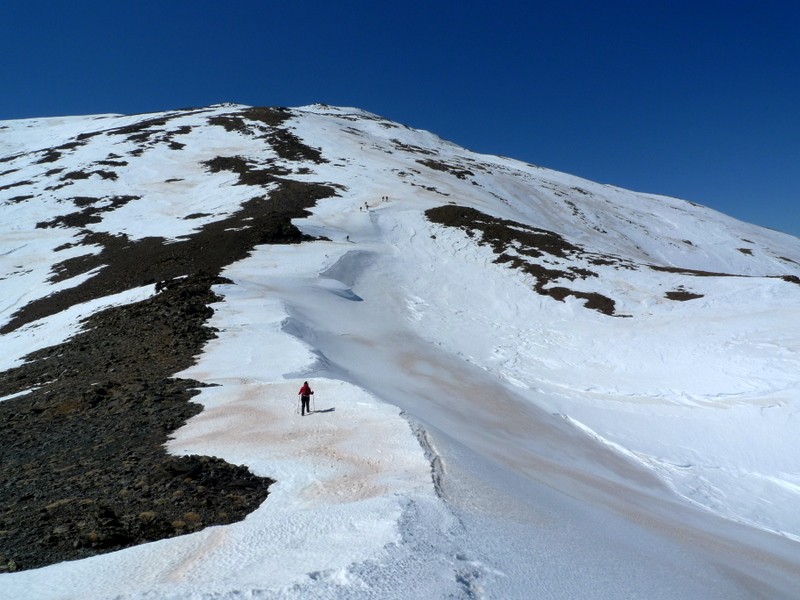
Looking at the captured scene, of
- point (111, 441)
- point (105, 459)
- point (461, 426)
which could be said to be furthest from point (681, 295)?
point (105, 459)

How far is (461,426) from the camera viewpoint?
13250 mm

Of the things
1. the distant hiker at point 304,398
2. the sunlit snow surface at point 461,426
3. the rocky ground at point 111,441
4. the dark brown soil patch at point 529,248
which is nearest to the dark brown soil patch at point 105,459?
the rocky ground at point 111,441

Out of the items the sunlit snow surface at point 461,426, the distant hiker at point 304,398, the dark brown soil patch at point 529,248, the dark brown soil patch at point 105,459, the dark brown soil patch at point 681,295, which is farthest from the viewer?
the dark brown soil patch at point 529,248

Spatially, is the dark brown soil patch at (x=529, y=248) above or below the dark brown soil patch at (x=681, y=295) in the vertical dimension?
above

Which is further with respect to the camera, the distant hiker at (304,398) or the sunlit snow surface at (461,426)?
the distant hiker at (304,398)

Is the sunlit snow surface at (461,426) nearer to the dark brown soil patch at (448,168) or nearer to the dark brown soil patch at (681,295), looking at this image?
the dark brown soil patch at (681,295)

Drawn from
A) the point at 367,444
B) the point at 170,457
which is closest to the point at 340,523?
the point at 367,444

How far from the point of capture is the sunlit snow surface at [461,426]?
554 cm

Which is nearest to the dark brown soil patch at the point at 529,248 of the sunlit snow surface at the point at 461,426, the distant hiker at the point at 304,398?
the sunlit snow surface at the point at 461,426

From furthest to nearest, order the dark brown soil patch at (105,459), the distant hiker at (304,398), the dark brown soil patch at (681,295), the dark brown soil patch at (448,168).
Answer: the dark brown soil patch at (448,168) < the dark brown soil patch at (681,295) < the distant hiker at (304,398) < the dark brown soil patch at (105,459)

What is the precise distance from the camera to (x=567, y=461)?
44.2 feet

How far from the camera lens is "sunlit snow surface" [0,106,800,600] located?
5.54 metres

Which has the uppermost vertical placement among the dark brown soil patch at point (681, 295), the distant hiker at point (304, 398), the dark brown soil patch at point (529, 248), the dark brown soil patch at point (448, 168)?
the dark brown soil patch at point (448, 168)

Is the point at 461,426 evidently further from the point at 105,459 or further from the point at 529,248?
the point at 529,248
